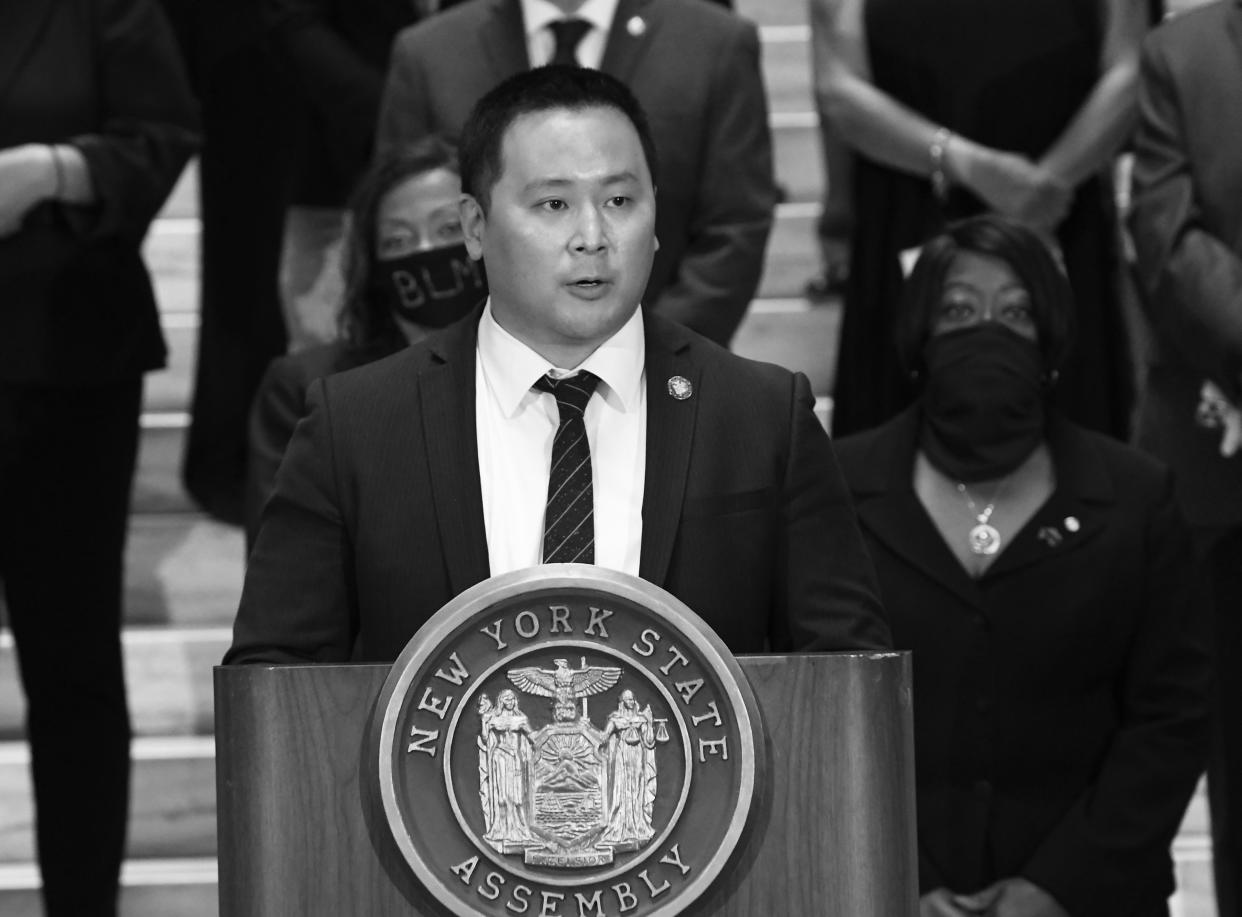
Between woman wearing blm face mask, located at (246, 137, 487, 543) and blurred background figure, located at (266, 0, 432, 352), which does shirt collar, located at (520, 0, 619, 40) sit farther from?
blurred background figure, located at (266, 0, 432, 352)

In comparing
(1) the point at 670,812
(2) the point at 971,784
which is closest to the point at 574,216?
(1) the point at 670,812

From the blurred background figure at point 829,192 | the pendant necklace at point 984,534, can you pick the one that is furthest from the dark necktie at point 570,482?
the blurred background figure at point 829,192

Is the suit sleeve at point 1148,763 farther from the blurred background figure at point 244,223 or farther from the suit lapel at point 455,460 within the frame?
the blurred background figure at point 244,223

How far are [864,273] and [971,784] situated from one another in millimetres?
1497

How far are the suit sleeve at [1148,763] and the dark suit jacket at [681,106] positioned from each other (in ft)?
3.15

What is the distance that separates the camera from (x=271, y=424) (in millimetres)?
4164

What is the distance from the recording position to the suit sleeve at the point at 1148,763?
12.2ft

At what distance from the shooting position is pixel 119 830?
4.32 metres

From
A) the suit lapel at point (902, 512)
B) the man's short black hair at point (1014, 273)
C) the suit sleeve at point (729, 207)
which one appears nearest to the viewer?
the suit lapel at point (902, 512)

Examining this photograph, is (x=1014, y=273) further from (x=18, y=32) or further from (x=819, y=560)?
(x=18, y=32)

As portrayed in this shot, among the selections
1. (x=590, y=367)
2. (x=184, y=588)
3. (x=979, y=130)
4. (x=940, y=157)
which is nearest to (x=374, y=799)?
(x=590, y=367)

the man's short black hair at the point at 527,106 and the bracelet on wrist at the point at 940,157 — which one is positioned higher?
the bracelet on wrist at the point at 940,157

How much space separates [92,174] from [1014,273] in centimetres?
164

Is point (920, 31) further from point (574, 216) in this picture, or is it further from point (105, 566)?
point (574, 216)
